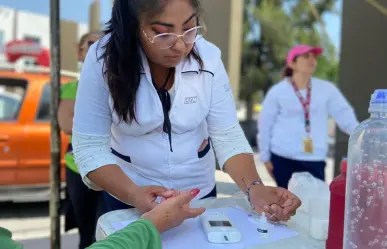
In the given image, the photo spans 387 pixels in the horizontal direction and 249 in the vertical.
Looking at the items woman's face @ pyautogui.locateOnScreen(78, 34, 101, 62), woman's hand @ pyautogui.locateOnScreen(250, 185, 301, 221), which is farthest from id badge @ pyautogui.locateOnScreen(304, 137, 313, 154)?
woman's hand @ pyautogui.locateOnScreen(250, 185, 301, 221)

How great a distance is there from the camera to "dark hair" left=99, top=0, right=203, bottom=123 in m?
1.31

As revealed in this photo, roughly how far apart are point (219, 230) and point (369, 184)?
380 millimetres

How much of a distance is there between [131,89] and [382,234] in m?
0.79

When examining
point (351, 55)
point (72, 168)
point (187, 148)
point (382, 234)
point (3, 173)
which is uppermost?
point (351, 55)

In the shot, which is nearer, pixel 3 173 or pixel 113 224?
pixel 113 224

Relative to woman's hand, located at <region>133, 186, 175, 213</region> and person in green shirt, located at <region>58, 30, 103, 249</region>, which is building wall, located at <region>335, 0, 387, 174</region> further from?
woman's hand, located at <region>133, 186, 175, 213</region>

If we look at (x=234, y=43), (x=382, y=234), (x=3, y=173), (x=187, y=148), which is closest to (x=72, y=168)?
(x=187, y=148)

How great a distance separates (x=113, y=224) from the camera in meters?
1.17

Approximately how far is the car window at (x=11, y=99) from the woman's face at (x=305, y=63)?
2948 millimetres

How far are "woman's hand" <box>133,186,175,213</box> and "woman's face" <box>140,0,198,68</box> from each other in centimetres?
39

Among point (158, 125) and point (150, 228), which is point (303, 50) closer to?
point (158, 125)

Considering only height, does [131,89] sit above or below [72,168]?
above

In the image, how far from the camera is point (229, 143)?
1470 mm

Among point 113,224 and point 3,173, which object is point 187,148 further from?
point 3,173
